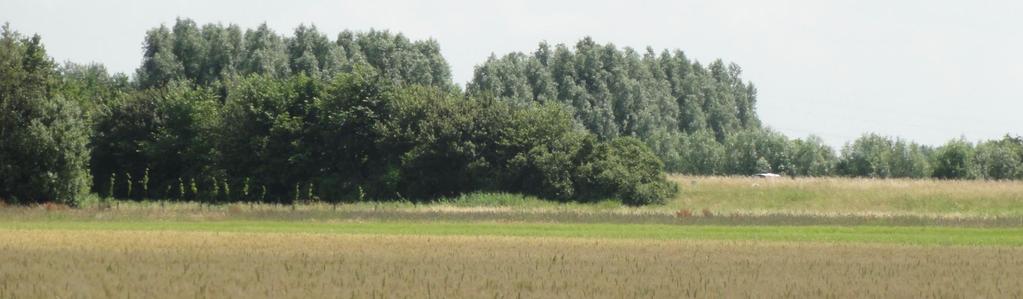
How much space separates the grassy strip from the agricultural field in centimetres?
9

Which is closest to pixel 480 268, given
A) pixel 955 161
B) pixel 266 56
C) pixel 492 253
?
pixel 492 253

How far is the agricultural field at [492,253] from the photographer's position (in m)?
27.1

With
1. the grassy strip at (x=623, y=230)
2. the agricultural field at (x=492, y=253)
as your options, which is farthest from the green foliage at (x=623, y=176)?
the grassy strip at (x=623, y=230)

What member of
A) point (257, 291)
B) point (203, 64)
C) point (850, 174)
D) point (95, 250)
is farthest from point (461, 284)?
point (850, 174)

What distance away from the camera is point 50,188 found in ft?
261

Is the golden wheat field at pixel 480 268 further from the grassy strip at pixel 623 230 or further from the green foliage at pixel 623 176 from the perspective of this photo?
the green foliage at pixel 623 176

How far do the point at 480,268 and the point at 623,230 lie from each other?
26174 mm

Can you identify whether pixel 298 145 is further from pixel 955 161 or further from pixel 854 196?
pixel 955 161

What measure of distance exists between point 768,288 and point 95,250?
61.0ft

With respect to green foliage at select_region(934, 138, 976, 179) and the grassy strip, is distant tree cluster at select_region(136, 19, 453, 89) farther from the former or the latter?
the grassy strip

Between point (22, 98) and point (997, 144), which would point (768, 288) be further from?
point (997, 144)

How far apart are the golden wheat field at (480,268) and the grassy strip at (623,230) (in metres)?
5.75

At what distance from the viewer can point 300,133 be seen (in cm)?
9675

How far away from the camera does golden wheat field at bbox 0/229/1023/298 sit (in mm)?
26438
